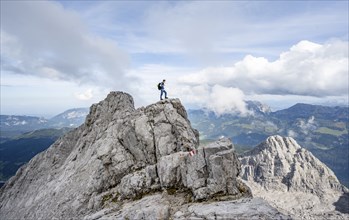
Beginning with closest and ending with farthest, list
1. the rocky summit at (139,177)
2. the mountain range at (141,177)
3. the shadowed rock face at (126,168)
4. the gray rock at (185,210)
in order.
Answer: the gray rock at (185,210) → the mountain range at (141,177) → the rocky summit at (139,177) → the shadowed rock face at (126,168)

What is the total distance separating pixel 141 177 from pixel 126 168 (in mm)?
7056

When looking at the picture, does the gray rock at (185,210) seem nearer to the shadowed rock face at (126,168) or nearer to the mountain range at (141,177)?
the mountain range at (141,177)

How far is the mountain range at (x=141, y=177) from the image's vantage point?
38.7m

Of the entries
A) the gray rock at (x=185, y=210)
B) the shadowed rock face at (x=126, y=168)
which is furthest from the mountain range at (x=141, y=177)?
the gray rock at (x=185, y=210)

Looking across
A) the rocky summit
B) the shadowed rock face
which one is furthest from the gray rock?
the shadowed rock face

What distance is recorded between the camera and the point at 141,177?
47.3 m

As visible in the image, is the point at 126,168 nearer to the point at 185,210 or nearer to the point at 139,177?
the point at 139,177

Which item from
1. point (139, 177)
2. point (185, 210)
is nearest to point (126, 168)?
point (139, 177)

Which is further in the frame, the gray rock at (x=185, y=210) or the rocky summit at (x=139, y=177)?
the rocky summit at (x=139, y=177)

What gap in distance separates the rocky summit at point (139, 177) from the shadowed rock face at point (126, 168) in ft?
0.42

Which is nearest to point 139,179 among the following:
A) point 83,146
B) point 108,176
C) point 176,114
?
point 108,176

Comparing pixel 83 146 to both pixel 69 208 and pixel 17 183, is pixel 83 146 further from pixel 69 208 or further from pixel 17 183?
pixel 17 183

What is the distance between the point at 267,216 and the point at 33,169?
248 feet

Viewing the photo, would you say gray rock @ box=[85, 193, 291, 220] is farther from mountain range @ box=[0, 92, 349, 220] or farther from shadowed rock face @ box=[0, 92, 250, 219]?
shadowed rock face @ box=[0, 92, 250, 219]
